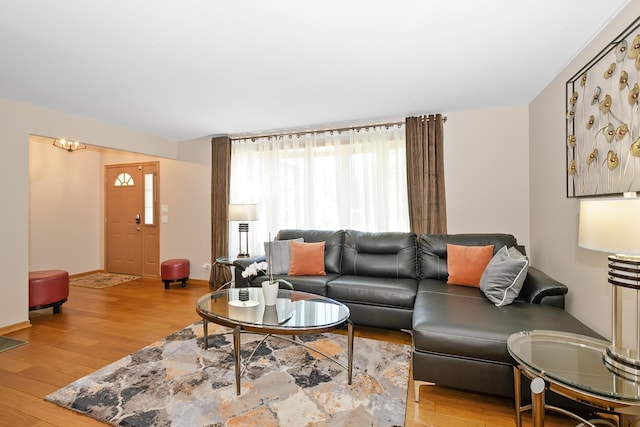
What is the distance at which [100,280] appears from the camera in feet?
17.7

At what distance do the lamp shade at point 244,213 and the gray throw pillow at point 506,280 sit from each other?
296 centimetres

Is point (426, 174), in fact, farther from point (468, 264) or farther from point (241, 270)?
point (241, 270)

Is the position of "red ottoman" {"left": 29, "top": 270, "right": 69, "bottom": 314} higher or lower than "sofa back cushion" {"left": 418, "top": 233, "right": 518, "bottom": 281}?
lower

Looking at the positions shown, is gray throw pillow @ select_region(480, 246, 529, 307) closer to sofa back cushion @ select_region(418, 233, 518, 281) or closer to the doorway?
sofa back cushion @ select_region(418, 233, 518, 281)

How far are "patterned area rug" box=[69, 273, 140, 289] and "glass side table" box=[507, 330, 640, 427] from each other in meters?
5.75

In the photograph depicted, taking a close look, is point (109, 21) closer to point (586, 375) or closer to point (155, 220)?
point (586, 375)

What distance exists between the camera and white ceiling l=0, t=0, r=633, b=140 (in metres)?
1.83

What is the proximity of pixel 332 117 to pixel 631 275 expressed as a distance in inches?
128

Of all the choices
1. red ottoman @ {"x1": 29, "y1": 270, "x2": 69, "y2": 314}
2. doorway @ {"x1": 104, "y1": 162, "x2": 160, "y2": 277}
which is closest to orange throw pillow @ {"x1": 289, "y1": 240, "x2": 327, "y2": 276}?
red ottoman @ {"x1": 29, "y1": 270, "x2": 69, "y2": 314}

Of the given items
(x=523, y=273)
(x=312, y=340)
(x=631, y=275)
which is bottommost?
(x=312, y=340)

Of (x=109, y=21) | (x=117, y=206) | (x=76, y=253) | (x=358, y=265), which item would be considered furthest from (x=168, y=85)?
(x=76, y=253)

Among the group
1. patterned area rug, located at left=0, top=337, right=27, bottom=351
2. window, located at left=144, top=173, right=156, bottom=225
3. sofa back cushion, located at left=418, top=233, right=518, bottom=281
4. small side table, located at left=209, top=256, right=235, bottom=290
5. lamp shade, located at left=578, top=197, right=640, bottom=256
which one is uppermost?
window, located at left=144, top=173, right=156, bottom=225

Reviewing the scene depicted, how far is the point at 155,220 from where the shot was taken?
219 inches

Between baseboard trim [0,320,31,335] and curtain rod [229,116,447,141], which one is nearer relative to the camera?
baseboard trim [0,320,31,335]
